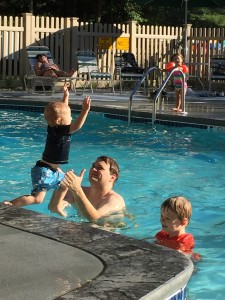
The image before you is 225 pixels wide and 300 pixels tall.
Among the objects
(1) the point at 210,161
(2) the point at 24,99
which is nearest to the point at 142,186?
(1) the point at 210,161

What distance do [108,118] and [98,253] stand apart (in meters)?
9.75

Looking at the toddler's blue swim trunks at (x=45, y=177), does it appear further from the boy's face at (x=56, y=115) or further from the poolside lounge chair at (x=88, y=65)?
the poolside lounge chair at (x=88, y=65)

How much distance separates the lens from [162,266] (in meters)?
3.27

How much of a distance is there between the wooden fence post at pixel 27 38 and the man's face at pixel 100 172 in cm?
1268

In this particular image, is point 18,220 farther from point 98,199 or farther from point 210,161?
point 210,161

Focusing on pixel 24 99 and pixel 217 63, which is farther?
pixel 217 63

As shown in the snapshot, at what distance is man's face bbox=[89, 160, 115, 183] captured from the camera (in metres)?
5.47

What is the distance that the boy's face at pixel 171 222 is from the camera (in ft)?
15.2

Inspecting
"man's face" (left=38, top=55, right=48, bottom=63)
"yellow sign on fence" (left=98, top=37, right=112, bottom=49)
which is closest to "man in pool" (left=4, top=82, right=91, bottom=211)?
"man's face" (left=38, top=55, right=48, bottom=63)

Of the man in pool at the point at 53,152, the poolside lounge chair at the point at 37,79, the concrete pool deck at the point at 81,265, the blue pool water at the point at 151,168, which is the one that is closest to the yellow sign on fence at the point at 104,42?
the poolside lounge chair at the point at 37,79

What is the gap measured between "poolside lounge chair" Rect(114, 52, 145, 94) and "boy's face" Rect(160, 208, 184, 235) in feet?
39.5

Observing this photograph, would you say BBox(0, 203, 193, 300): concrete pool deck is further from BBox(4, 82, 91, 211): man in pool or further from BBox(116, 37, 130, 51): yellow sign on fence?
BBox(116, 37, 130, 51): yellow sign on fence

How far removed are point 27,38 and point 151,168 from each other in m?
9.70

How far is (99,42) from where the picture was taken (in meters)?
19.2
